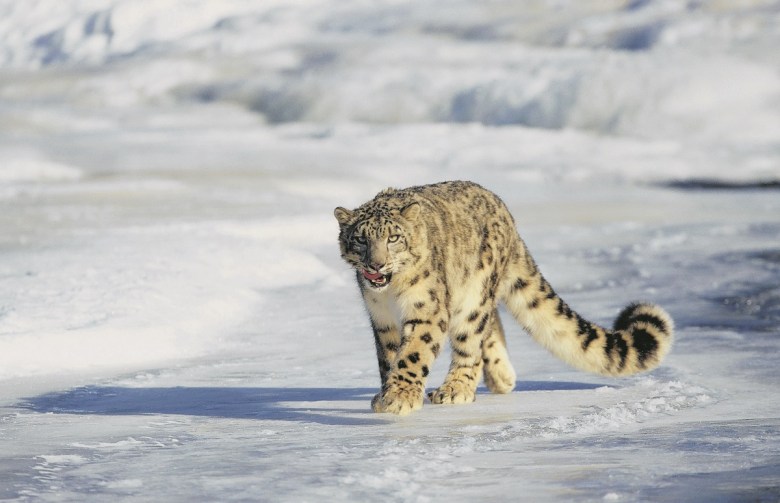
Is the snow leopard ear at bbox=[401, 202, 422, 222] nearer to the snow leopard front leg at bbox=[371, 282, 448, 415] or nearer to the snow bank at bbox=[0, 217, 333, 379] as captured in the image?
the snow leopard front leg at bbox=[371, 282, 448, 415]

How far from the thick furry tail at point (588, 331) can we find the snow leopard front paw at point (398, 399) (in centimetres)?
133

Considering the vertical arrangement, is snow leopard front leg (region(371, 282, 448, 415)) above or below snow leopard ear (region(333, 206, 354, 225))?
below

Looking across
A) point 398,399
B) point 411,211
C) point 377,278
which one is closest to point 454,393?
point 398,399

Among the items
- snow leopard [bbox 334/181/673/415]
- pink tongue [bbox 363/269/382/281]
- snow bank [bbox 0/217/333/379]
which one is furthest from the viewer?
snow bank [bbox 0/217/333/379]

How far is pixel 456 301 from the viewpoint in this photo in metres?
6.70

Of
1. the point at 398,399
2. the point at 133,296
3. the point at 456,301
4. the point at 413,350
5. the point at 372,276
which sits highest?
the point at 133,296

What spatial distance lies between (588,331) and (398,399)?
1626 millimetres

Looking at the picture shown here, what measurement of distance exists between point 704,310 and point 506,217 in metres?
4.71

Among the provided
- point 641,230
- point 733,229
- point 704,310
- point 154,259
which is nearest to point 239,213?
point 641,230

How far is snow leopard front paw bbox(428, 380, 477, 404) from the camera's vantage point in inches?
265

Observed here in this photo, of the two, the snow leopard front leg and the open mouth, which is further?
the snow leopard front leg

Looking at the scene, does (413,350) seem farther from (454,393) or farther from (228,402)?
(228,402)

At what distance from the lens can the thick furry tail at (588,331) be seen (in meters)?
7.14

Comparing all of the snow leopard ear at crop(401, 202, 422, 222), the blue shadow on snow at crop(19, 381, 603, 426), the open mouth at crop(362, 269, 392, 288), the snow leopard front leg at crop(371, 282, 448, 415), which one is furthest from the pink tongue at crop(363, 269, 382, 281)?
the blue shadow on snow at crop(19, 381, 603, 426)
